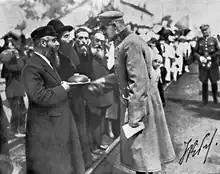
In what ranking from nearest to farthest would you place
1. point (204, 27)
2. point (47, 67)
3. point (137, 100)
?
point (137, 100)
point (47, 67)
point (204, 27)

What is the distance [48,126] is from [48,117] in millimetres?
107

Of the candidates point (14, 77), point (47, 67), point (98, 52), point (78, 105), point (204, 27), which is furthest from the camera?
point (204, 27)

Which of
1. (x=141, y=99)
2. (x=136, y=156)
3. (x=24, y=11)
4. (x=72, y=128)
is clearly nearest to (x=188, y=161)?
(x=136, y=156)

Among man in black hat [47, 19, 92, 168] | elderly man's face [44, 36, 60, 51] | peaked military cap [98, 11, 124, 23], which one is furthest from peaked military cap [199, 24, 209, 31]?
elderly man's face [44, 36, 60, 51]

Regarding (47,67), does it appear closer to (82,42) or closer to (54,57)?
Result: (54,57)

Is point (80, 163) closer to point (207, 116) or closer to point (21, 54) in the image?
point (21, 54)

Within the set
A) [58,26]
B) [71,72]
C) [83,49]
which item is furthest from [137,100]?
[58,26]

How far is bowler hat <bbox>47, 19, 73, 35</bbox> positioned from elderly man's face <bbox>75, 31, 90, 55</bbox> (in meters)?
0.16

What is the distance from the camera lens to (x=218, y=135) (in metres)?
3.77

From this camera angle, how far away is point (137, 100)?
2998 mm

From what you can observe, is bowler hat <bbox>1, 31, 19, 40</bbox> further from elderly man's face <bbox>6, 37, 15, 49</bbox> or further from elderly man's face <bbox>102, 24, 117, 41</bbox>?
elderly man's face <bbox>102, 24, 117, 41</bbox>

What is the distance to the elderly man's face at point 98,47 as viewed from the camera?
352 centimetres

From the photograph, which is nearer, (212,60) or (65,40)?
(65,40)
